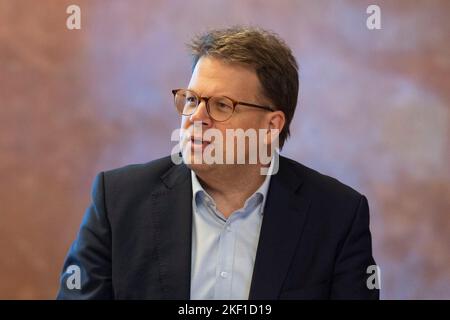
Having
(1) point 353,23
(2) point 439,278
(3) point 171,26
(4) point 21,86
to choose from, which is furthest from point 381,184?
(4) point 21,86

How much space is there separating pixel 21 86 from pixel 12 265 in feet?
2.26

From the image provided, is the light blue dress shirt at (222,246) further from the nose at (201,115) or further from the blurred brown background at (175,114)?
the blurred brown background at (175,114)

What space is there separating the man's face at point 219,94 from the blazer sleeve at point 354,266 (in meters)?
0.40

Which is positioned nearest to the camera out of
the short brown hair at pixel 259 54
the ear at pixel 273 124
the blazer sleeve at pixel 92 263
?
the blazer sleeve at pixel 92 263

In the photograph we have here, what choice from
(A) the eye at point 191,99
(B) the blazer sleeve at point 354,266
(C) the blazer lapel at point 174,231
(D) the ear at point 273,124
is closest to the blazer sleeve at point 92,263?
(C) the blazer lapel at point 174,231

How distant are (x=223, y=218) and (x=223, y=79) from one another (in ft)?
1.31

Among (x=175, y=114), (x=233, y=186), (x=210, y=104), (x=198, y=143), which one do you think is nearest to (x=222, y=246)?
(x=233, y=186)

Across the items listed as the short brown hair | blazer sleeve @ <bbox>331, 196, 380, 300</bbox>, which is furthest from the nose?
blazer sleeve @ <bbox>331, 196, 380, 300</bbox>

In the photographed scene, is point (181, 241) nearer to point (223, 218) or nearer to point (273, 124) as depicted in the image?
point (223, 218)

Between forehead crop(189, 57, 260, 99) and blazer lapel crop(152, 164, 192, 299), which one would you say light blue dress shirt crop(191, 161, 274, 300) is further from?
forehead crop(189, 57, 260, 99)

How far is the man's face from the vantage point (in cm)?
179

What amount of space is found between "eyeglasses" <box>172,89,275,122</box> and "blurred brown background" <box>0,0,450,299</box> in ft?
2.00

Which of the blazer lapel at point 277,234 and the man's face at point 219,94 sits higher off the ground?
the man's face at point 219,94

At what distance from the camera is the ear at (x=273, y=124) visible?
1934 millimetres
